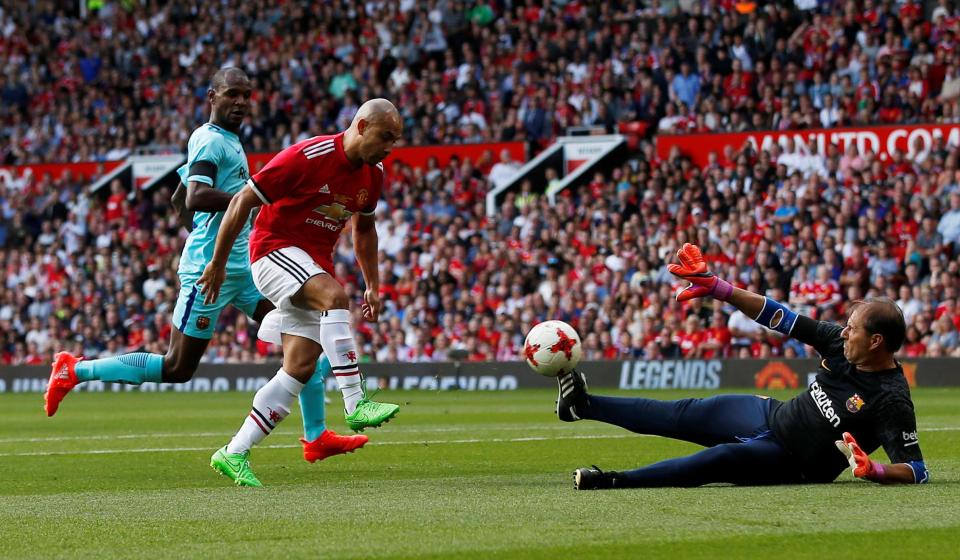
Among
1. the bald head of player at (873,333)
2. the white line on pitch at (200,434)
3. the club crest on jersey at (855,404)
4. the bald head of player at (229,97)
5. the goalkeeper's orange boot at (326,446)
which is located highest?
the bald head of player at (229,97)

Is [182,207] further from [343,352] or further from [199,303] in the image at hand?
[343,352]

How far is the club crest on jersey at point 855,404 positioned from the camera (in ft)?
24.2

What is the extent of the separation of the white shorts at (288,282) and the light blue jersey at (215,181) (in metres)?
0.97

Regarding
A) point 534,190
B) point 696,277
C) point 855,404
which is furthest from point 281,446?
point 534,190

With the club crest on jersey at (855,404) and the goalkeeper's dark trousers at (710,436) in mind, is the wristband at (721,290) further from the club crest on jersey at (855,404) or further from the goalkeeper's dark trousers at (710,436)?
the club crest on jersey at (855,404)

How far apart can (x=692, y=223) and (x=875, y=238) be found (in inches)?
124

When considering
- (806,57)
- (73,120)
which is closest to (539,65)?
(806,57)

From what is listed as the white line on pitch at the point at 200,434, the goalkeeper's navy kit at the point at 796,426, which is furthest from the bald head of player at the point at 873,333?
the white line on pitch at the point at 200,434

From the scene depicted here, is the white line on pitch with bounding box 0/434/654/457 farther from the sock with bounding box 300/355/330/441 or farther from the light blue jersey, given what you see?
the sock with bounding box 300/355/330/441

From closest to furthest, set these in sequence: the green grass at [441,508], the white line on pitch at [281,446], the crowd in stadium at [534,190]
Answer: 1. the green grass at [441,508]
2. the white line on pitch at [281,446]
3. the crowd in stadium at [534,190]

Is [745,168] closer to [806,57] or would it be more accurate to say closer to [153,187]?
[806,57]

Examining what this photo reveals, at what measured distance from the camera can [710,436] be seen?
802cm

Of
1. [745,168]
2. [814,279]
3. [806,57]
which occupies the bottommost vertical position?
[814,279]

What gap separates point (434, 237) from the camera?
91.1 ft
